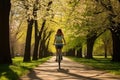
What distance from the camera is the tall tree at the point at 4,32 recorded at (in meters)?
19.0

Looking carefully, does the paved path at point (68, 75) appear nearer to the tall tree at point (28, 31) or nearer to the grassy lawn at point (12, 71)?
the grassy lawn at point (12, 71)

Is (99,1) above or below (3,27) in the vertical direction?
above

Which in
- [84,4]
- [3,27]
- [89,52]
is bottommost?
[89,52]

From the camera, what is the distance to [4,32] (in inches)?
762

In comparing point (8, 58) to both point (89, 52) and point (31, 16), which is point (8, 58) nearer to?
point (31, 16)

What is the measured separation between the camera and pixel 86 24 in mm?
37969

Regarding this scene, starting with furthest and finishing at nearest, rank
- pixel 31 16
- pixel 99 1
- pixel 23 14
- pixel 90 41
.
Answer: pixel 90 41, pixel 23 14, pixel 31 16, pixel 99 1

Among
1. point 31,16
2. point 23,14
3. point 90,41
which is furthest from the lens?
point 90,41

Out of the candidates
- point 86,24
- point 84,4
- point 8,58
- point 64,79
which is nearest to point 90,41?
point 86,24

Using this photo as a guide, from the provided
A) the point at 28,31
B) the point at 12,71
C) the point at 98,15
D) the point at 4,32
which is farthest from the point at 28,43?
the point at 12,71

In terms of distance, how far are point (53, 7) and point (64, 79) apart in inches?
919

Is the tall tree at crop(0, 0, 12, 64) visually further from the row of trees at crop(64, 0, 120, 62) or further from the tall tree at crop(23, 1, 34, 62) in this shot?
the tall tree at crop(23, 1, 34, 62)

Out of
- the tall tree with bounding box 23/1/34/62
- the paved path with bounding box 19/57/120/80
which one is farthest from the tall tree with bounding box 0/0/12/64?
the tall tree with bounding box 23/1/34/62

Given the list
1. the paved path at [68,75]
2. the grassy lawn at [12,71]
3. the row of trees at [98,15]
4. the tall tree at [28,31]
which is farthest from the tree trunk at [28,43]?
the paved path at [68,75]
